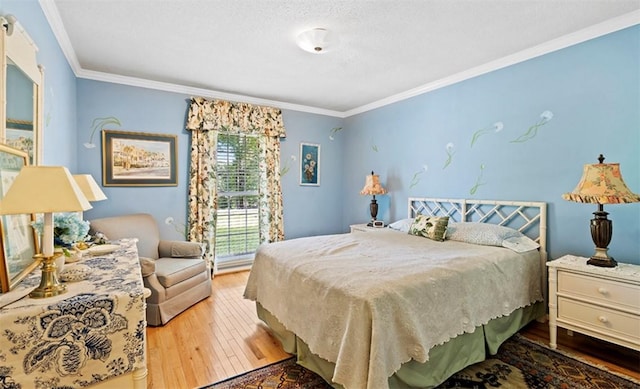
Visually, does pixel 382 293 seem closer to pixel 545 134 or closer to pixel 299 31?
pixel 299 31

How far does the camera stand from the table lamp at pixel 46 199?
1.09 m

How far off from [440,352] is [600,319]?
1288 mm

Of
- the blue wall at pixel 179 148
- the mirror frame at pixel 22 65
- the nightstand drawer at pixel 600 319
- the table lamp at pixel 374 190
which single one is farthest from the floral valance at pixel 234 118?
the nightstand drawer at pixel 600 319

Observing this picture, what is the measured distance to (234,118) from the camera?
4223 mm

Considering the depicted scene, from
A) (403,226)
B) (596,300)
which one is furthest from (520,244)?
(403,226)

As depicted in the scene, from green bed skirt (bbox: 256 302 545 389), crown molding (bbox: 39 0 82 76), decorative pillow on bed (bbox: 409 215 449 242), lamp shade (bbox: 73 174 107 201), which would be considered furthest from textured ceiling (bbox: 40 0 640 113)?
green bed skirt (bbox: 256 302 545 389)

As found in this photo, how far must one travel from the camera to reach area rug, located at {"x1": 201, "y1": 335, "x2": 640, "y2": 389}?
1918mm

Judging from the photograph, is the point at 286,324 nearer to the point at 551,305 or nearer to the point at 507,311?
the point at 507,311

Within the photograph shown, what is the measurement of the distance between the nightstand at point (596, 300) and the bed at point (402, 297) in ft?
0.79

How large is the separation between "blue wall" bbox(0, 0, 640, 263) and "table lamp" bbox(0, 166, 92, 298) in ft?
3.11

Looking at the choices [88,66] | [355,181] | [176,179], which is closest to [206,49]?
[88,66]

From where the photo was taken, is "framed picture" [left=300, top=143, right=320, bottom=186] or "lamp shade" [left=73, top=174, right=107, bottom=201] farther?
"framed picture" [left=300, top=143, right=320, bottom=186]

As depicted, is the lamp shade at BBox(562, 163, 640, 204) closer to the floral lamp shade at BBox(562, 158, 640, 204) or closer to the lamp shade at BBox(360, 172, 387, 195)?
the floral lamp shade at BBox(562, 158, 640, 204)

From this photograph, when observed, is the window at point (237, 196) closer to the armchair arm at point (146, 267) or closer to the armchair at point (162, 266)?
the armchair at point (162, 266)
